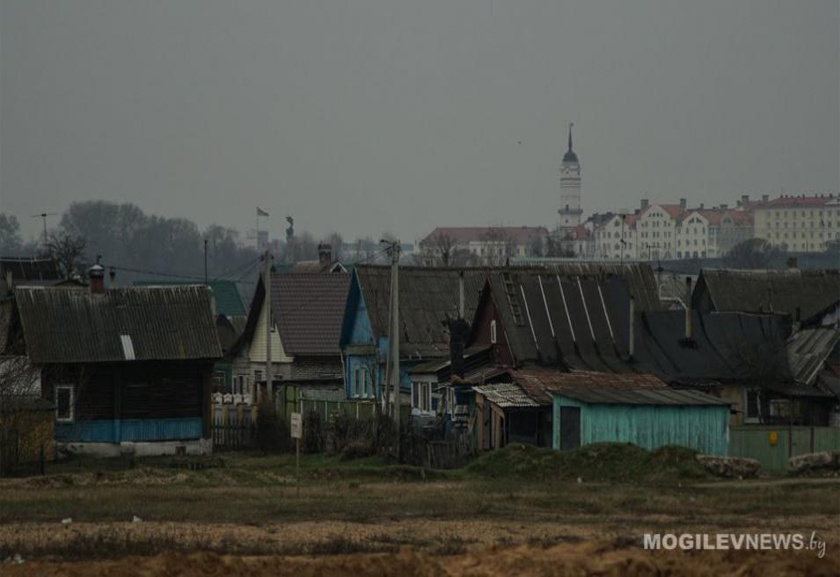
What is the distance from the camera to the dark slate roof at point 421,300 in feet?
191

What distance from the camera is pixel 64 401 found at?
1882 inches

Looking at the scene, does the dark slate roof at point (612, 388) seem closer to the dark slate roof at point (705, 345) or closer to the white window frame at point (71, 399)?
the dark slate roof at point (705, 345)

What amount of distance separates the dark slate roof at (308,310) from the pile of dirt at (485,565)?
4100cm

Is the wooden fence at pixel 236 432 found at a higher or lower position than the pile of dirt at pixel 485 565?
lower

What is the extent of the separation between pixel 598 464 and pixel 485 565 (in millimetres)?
16327

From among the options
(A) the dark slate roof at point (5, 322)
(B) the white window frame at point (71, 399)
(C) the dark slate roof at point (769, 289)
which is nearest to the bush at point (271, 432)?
(B) the white window frame at point (71, 399)

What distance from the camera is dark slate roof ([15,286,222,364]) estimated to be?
48219 mm

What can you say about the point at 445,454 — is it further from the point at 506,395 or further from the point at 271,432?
the point at 271,432

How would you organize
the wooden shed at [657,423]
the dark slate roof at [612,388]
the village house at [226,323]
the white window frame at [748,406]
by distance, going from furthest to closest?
1. the village house at [226,323]
2. the white window frame at [748,406]
3. the dark slate roof at [612,388]
4. the wooden shed at [657,423]

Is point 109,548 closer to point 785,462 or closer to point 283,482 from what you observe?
point 283,482

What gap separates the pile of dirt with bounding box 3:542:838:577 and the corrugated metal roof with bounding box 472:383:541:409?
21991mm

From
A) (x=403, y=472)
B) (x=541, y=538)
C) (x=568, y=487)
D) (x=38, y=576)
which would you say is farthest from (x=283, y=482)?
(x=38, y=576)

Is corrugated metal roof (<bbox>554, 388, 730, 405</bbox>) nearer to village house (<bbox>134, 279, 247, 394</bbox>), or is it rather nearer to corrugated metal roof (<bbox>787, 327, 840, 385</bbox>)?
corrugated metal roof (<bbox>787, 327, 840, 385</bbox>)

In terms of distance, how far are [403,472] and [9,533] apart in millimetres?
14162
